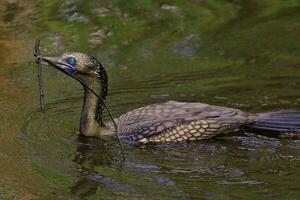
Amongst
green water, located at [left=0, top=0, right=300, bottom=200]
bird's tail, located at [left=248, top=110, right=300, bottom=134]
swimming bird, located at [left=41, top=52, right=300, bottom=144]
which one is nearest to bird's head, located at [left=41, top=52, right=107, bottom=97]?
swimming bird, located at [left=41, top=52, right=300, bottom=144]

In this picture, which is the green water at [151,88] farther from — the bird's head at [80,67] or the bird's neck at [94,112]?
the bird's head at [80,67]

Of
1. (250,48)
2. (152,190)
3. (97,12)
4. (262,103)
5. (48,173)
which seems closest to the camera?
(152,190)

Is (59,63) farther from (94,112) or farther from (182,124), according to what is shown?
(182,124)

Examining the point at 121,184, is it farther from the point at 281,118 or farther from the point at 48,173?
the point at 281,118

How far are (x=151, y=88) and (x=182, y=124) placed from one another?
6.05 ft

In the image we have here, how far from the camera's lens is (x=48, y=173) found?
7.67m

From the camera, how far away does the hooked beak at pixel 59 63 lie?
840 centimetres

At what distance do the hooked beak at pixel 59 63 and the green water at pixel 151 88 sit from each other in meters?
0.63

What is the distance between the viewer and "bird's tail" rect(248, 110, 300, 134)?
27.6 feet

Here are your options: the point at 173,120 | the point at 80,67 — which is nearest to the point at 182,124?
the point at 173,120

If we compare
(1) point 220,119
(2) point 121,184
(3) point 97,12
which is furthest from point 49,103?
(3) point 97,12

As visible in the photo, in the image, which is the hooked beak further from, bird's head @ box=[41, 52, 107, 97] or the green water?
the green water

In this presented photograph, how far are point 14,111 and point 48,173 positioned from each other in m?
1.97

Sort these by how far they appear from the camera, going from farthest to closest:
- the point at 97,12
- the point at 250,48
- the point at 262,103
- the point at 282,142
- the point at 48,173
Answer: the point at 97,12
the point at 250,48
the point at 262,103
the point at 282,142
the point at 48,173
